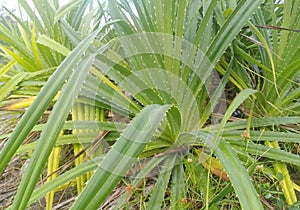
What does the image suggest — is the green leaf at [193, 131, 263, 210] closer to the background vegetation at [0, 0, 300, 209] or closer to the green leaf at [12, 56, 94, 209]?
the background vegetation at [0, 0, 300, 209]

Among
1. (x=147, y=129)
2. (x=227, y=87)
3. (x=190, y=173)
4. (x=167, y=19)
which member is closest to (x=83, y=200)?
(x=147, y=129)

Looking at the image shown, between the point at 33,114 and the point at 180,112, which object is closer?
the point at 33,114

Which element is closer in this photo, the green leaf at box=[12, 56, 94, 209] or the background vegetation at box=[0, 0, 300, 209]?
the green leaf at box=[12, 56, 94, 209]

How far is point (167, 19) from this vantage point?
77 centimetres

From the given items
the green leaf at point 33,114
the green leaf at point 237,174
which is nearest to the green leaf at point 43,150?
the green leaf at point 33,114

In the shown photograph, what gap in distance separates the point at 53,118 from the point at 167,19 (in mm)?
358

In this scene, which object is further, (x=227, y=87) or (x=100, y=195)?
(x=227, y=87)

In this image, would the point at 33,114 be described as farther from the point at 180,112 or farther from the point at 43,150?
the point at 180,112

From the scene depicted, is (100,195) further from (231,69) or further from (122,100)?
(231,69)

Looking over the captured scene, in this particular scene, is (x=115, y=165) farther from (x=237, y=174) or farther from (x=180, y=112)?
(x=180, y=112)

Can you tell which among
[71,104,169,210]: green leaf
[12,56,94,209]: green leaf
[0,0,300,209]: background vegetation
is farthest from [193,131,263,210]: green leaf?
[12,56,94,209]: green leaf

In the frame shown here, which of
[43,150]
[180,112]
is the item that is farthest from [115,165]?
[180,112]

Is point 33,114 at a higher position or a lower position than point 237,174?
higher

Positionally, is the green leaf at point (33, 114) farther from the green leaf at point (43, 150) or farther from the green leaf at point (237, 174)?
the green leaf at point (237, 174)
